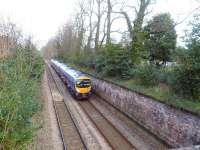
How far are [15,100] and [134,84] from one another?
39.4 ft

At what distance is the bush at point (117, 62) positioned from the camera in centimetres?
2092

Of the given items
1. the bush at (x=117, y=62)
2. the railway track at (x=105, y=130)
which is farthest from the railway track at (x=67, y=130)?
the bush at (x=117, y=62)

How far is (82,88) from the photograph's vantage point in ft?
72.6

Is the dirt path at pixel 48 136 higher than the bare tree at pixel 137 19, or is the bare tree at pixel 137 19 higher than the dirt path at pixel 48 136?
the bare tree at pixel 137 19

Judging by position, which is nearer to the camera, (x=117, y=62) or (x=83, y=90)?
(x=117, y=62)

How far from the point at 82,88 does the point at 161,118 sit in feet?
34.6

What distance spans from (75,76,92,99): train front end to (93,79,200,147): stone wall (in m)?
3.69

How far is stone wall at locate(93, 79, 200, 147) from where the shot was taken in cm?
1032

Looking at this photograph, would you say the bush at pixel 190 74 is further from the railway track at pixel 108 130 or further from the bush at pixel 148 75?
the bush at pixel 148 75

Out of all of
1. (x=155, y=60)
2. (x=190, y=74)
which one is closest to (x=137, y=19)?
(x=155, y=60)

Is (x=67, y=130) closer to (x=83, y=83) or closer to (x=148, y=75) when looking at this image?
(x=148, y=75)

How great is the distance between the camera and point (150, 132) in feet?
44.2

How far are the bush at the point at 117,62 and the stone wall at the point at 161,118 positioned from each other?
231 centimetres

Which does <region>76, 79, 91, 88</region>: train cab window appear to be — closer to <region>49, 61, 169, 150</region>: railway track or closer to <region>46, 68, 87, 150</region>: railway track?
<region>49, 61, 169, 150</region>: railway track
